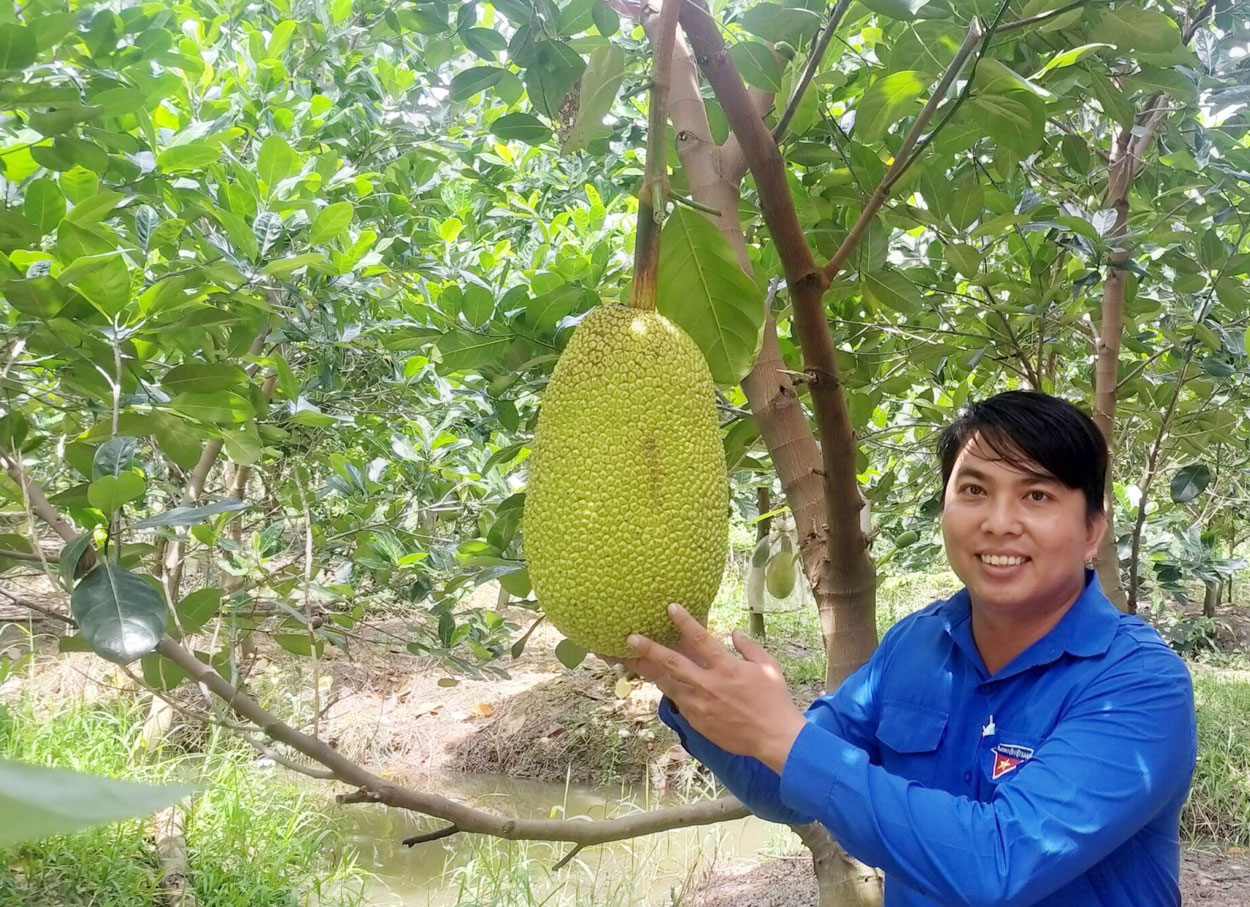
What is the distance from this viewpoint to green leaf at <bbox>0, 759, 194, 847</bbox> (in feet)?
0.53

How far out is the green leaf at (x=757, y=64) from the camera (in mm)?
959

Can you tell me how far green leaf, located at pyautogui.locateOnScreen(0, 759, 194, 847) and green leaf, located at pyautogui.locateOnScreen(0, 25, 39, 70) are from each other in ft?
3.59

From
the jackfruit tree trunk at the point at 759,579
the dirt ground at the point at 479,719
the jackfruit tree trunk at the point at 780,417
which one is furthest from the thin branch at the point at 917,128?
the dirt ground at the point at 479,719

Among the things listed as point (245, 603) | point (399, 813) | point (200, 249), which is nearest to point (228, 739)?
point (399, 813)

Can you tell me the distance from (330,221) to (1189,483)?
5.73ft

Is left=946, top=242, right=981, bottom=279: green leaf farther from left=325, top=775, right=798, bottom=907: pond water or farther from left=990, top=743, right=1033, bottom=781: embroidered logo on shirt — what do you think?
left=325, top=775, right=798, bottom=907: pond water

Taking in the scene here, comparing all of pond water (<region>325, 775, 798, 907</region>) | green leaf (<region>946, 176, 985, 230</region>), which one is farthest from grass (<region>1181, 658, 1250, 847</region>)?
green leaf (<region>946, 176, 985, 230</region>)

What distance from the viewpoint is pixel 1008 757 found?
1059 millimetres

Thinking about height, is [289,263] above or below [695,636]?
above

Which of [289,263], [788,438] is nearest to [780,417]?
[788,438]

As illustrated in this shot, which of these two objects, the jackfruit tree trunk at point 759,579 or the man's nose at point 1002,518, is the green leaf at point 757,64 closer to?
the man's nose at point 1002,518

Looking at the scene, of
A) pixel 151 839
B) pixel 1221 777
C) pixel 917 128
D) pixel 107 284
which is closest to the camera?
pixel 917 128

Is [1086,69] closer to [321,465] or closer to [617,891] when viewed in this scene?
[321,465]

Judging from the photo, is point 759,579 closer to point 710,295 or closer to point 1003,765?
point 1003,765
